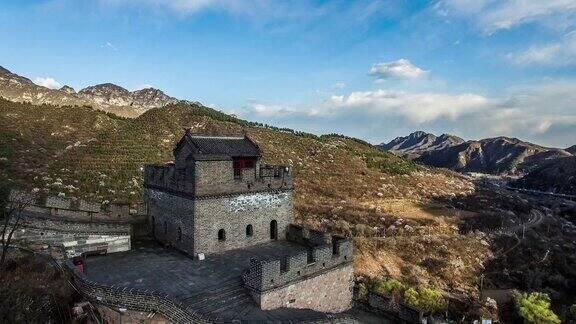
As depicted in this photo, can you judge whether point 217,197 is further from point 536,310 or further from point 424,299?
point 536,310

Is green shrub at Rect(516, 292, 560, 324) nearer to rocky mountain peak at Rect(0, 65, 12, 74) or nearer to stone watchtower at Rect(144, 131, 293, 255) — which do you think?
stone watchtower at Rect(144, 131, 293, 255)

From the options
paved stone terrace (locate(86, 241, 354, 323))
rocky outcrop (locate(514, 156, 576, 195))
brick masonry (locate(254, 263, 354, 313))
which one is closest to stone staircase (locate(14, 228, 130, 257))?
paved stone terrace (locate(86, 241, 354, 323))

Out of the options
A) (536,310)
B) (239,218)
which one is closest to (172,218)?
(239,218)

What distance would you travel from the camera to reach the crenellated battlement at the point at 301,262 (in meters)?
15.1

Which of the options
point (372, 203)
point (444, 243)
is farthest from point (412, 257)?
point (372, 203)

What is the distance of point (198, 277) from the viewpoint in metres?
16.3

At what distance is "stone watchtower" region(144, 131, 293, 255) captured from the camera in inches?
736

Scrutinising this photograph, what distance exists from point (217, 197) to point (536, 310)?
25.0 m

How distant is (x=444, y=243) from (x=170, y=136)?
4882 centimetres

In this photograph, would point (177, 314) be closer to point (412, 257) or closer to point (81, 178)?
point (412, 257)

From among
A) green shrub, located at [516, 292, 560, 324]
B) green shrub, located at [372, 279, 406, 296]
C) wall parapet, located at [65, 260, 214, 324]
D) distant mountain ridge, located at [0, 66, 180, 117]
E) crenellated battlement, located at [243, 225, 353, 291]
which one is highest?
distant mountain ridge, located at [0, 66, 180, 117]

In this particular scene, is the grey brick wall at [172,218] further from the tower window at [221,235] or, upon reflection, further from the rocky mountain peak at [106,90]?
the rocky mountain peak at [106,90]

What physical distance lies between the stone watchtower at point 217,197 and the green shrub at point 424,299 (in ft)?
40.3

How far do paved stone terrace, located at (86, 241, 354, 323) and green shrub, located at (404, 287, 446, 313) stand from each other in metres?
12.4
